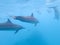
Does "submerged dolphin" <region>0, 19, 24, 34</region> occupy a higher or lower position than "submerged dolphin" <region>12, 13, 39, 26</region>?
lower

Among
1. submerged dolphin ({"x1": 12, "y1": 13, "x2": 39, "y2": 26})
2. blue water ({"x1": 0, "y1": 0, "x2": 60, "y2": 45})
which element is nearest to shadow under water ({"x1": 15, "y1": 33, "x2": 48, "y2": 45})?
blue water ({"x1": 0, "y1": 0, "x2": 60, "y2": 45})

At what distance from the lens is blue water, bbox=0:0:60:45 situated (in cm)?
114

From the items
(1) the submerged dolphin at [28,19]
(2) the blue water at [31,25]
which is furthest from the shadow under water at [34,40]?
(1) the submerged dolphin at [28,19]

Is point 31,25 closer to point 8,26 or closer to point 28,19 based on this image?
point 28,19

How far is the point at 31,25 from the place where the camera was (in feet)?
3.73

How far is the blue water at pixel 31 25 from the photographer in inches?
44.8

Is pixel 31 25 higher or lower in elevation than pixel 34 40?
higher

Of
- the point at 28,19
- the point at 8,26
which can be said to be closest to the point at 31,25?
the point at 28,19

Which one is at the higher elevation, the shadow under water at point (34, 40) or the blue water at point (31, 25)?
the blue water at point (31, 25)

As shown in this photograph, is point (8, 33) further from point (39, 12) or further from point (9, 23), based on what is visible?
point (39, 12)

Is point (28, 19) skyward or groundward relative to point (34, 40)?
skyward

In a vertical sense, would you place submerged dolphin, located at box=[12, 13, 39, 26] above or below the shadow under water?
above

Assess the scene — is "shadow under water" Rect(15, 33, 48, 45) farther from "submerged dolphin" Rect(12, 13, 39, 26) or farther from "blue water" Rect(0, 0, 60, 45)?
"submerged dolphin" Rect(12, 13, 39, 26)

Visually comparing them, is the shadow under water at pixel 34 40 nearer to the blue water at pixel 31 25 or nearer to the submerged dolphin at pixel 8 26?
the blue water at pixel 31 25
